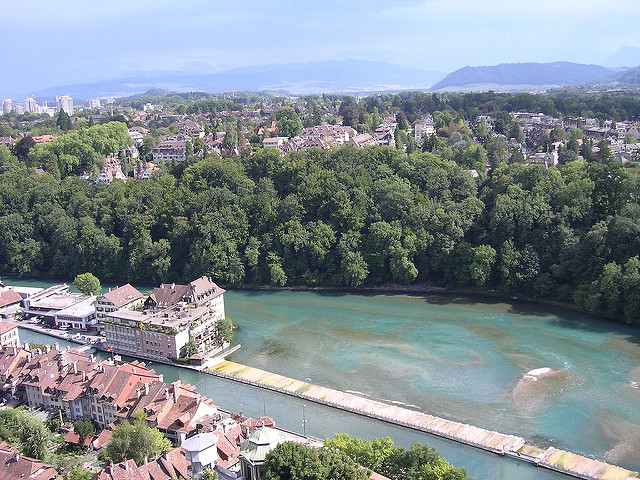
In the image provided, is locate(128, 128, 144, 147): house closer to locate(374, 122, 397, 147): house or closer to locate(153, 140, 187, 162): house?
locate(153, 140, 187, 162): house

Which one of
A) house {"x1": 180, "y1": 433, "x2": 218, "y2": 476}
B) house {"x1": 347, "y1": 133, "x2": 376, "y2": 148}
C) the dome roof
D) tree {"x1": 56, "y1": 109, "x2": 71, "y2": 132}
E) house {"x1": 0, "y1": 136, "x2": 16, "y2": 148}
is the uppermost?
tree {"x1": 56, "y1": 109, "x2": 71, "y2": 132}

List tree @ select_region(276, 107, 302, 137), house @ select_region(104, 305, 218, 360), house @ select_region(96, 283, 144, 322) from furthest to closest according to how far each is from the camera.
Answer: tree @ select_region(276, 107, 302, 137) < house @ select_region(96, 283, 144, 322) < house @ select_region(104, 305, 218, 360)

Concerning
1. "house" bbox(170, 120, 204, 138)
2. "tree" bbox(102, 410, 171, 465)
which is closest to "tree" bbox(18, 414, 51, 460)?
"tree" bbox(102, 410, 171, 465)

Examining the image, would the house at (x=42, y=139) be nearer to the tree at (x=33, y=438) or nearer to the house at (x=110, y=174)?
the house at (x=110, y=174)

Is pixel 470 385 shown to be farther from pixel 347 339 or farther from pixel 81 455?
pixel 81 455

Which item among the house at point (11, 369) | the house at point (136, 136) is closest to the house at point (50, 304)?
the house at point (11, 369)

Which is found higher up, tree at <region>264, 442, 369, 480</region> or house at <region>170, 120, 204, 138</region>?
house at <region>170, 120, 204, 138</region>
